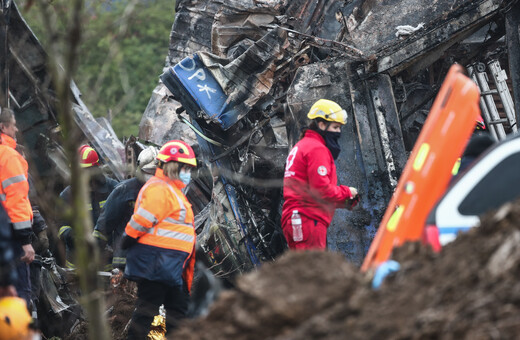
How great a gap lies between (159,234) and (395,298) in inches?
123

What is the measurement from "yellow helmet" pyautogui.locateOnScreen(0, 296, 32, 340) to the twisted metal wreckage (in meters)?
3.58

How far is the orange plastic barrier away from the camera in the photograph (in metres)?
3.01

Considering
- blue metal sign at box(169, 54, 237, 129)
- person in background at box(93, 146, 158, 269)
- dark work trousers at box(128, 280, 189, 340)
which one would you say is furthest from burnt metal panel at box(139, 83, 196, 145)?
dark work trousers at box(128, 280, 189, 340)

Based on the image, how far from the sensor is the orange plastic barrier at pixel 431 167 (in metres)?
3.01

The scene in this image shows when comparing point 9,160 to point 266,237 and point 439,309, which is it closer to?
point 266,237

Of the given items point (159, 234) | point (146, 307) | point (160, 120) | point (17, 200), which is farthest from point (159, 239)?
point (160, 120)

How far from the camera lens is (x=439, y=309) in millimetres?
2381

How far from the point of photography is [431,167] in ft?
9.85

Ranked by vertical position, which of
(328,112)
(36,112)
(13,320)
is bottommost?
(13,320)

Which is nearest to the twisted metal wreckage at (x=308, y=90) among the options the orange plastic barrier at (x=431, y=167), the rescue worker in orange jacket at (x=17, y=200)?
the rescue worker in orange jacket at (x=17, y=200)

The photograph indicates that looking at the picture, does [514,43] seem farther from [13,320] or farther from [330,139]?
[13,320]

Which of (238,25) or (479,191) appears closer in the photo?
(479,191)

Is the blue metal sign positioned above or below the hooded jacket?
above

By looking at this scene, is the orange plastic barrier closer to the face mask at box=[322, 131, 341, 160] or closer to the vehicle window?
the vehicle window
